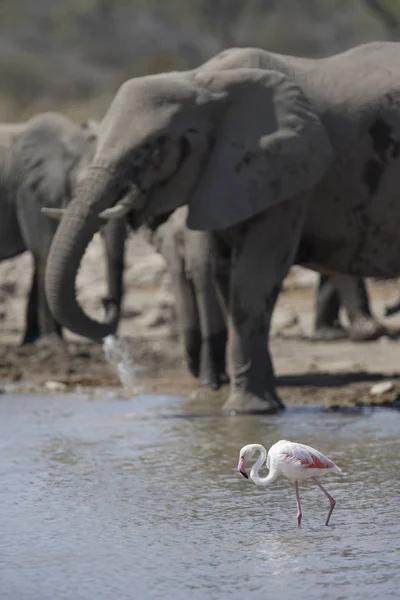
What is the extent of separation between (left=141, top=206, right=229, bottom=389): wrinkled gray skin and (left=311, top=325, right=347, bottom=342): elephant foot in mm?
2589

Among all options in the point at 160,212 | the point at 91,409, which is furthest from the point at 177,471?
the point at 91,409

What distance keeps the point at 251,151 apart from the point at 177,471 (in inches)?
94.0

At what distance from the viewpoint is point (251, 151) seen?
8.74 m

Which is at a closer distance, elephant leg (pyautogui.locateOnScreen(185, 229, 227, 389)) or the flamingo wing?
the flamingo wing

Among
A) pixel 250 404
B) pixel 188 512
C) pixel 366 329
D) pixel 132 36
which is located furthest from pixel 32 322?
pixel 132 36

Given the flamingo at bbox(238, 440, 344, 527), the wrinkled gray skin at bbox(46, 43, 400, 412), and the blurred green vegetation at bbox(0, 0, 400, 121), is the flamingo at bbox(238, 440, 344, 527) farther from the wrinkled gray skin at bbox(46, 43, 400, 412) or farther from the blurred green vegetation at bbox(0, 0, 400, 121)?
the blurred green vegetation at bbox(0, 0, 400, 121)

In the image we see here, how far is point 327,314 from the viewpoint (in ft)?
45.7

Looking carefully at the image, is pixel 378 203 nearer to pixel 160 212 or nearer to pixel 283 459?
pixel 160 212

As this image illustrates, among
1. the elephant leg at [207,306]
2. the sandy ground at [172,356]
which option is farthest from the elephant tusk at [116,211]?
the sandy ground at [172,356]

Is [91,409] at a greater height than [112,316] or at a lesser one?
lesser

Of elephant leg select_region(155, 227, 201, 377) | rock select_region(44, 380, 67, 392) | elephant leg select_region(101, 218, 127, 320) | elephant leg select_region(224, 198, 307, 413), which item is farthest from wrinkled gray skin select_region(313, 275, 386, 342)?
elephant leg select_region(224, 198, 307, 413)

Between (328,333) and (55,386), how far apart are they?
137 inches

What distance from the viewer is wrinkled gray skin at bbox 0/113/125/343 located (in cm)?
1359

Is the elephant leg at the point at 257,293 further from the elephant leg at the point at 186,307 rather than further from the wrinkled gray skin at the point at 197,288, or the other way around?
the elephant leg at the point at 186,307
